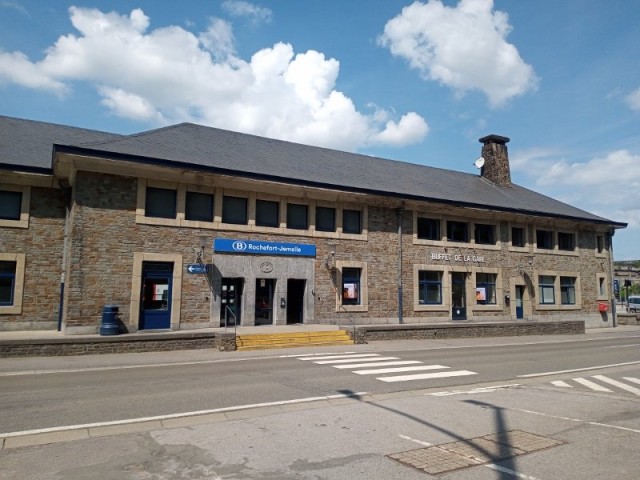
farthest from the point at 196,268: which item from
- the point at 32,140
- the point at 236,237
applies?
the point at 32,140

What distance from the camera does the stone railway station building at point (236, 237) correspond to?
740 inches

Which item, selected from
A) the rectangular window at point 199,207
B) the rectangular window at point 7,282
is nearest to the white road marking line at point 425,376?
the rectangular window at point 199,207

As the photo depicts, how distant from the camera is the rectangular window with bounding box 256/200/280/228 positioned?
22.0 m

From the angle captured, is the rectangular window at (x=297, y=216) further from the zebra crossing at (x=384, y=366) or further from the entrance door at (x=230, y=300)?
the zebra crossing at (x=384, y=366)

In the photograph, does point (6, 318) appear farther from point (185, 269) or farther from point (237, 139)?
point (237, 139)

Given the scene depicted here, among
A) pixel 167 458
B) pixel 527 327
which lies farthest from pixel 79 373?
pixel 527 327

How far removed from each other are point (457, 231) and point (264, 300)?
39.8ft

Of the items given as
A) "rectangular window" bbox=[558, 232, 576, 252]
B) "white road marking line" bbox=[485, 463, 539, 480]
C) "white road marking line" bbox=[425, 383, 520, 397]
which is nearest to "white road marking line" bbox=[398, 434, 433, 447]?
"white road marking line" bbox=[485, 463, 539, 480]

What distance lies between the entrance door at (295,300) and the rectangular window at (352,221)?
140 inches

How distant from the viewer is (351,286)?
23969mm

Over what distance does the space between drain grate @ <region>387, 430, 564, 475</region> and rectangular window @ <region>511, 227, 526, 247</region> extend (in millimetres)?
25080

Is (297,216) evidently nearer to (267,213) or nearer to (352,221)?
(267,213)

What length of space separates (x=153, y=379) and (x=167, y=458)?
5830 millimetres

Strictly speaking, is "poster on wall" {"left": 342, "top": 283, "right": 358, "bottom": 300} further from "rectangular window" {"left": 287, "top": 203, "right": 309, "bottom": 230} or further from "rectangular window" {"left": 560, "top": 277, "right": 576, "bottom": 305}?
"rectangular window" {"left": 560, "top": 277, "right": 576, "bottom": 305}
